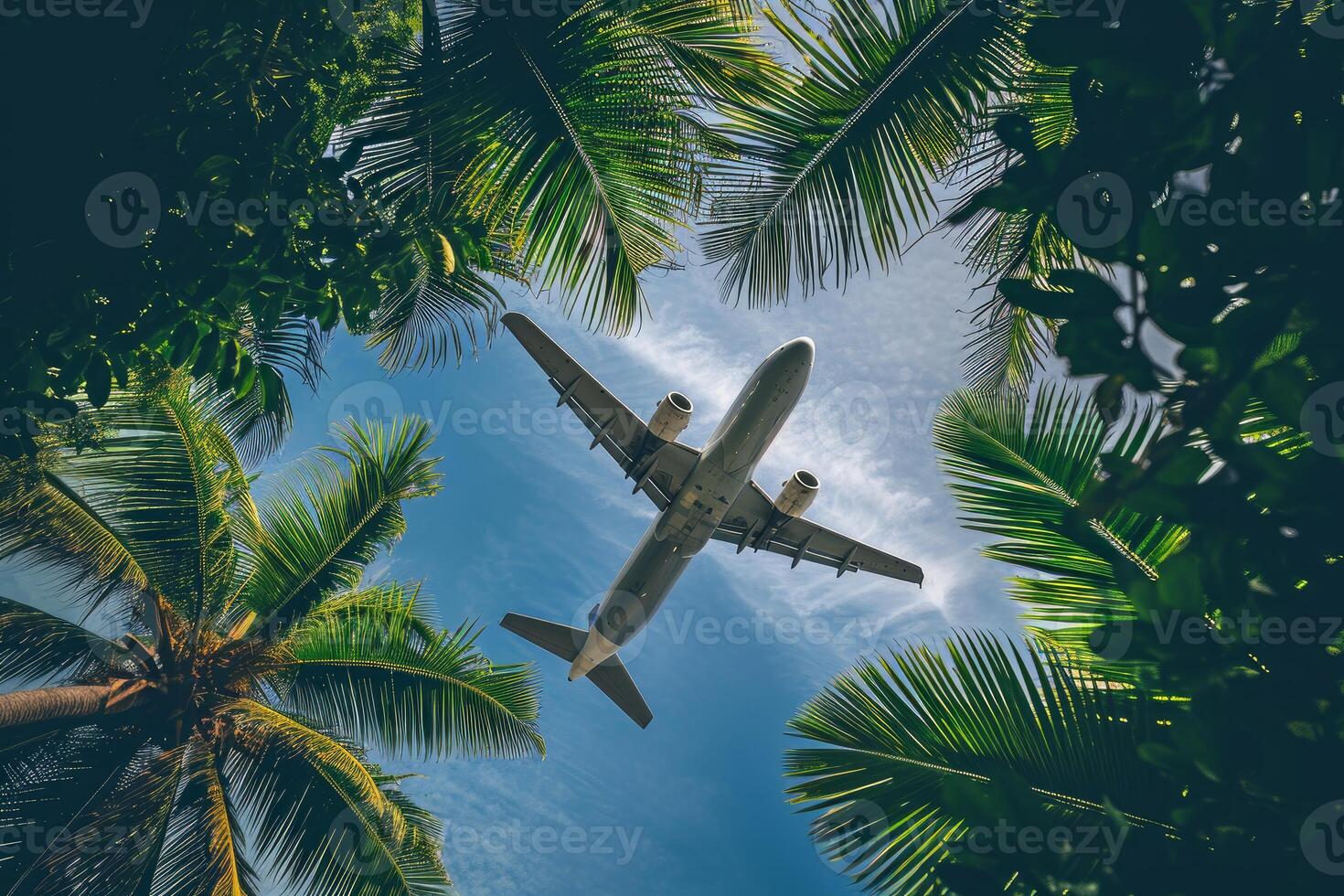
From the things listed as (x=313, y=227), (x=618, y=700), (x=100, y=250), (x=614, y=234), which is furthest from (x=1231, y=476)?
(x=618, y=700)

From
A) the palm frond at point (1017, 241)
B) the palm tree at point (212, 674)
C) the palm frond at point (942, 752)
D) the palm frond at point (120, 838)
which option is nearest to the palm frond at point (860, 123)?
the palm frond at point (1017, 241)

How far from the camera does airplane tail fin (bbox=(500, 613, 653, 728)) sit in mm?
22484

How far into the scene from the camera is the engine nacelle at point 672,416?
16359 mm

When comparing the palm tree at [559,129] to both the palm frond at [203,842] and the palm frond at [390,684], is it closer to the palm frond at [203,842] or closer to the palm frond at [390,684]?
the palm frond at [390,684]

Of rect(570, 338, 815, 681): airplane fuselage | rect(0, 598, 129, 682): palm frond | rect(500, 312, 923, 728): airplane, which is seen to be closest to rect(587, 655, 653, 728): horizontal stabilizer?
rect(500, 312, 923, 728): airplane

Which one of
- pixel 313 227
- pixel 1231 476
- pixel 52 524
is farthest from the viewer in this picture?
pixel 52 524

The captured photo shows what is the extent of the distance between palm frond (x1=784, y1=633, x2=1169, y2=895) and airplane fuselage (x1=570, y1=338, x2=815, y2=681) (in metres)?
11.0

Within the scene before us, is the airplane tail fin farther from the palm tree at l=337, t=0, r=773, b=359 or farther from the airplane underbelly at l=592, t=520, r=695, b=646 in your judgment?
the palm tree at l=337, t=0, r=773, b=359

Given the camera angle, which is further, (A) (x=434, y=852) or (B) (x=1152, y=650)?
(A) (x=434, y=852)

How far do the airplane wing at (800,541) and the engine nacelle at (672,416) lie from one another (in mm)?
3336

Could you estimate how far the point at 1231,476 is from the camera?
1706 millimetres

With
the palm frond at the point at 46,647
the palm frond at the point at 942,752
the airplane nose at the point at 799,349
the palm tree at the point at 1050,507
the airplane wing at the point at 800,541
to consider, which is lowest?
the palm frond at the point at 46,647

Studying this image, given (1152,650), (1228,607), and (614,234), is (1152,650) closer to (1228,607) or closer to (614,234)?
(1228,607)

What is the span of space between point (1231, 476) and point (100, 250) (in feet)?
20.9
